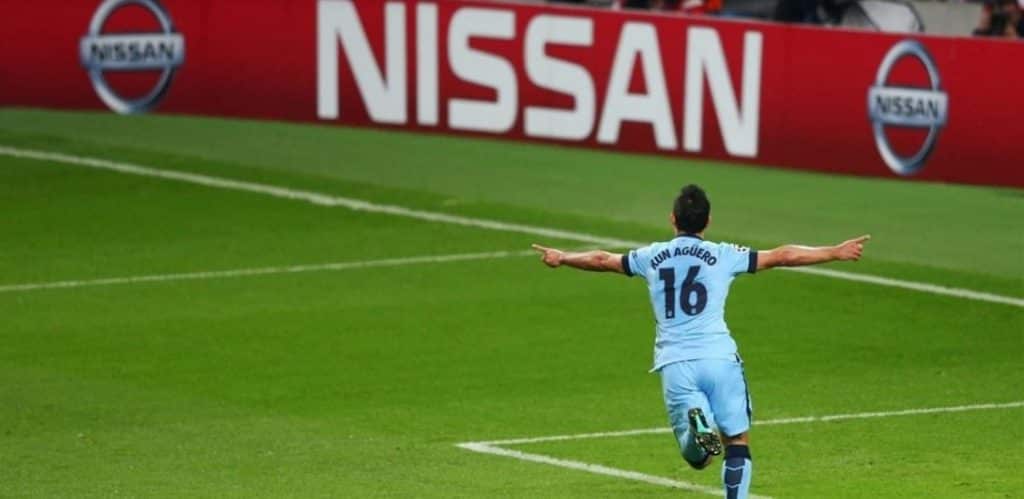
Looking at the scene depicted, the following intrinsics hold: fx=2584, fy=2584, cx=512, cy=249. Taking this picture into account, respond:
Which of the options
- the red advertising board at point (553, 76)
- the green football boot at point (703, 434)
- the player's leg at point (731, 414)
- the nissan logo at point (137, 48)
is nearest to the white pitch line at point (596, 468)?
the player's leg at point (731, 414)

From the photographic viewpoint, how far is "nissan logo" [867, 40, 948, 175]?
27125 mm

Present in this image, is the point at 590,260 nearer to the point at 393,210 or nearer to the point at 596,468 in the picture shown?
the point at 596,468

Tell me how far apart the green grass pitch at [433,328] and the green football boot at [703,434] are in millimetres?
2076

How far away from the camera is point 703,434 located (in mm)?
13961

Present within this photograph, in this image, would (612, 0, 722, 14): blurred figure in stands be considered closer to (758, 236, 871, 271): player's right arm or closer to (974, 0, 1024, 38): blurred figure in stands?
(974, 0, 1024, 38): blurred figure in stands

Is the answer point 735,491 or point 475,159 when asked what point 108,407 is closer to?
point 735,491

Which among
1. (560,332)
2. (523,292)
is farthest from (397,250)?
(560,332)

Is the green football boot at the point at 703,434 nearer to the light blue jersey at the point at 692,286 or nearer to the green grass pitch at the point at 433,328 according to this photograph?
the light blue jersey at the point at 692,286

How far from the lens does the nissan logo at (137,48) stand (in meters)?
32.2

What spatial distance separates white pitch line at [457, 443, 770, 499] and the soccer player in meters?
1.83

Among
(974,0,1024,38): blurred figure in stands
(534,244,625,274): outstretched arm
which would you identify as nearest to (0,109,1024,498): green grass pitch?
(974,0,1024,38): blurred figure in stands

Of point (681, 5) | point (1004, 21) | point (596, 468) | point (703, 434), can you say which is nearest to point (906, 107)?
point (1004, 21)

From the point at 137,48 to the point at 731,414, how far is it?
19.3m

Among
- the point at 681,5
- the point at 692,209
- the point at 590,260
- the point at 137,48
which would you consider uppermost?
the point at 692,209
